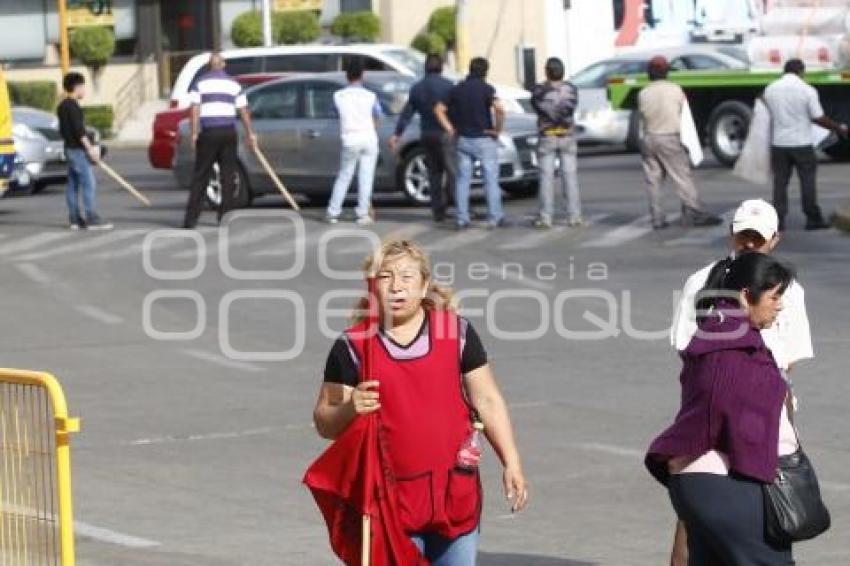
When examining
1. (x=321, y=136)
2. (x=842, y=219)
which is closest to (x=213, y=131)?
(x=321, y=136)

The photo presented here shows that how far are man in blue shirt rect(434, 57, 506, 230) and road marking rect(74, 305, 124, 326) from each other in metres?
5.19

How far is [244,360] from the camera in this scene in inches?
596

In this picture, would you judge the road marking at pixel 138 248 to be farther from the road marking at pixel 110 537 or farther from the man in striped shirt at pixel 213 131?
the road marking at pixel 110 537

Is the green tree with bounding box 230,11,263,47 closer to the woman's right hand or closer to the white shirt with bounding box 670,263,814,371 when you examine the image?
the white shirt with bounding box 670,263,814,371

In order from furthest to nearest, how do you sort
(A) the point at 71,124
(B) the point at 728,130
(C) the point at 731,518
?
1. (B) the point at 728,130
2. (A) the point at 71,124
3. (C) the point at 731,518

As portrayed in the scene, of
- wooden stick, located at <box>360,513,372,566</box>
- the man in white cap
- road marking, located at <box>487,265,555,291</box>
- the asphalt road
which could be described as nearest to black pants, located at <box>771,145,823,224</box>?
the asphalt road

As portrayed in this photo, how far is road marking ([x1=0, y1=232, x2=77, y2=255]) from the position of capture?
72.3 feet

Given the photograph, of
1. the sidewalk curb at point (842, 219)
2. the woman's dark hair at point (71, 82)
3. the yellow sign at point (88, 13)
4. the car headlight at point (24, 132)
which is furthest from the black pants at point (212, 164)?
the yellow sign at point (88, 13)

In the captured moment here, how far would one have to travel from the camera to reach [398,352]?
6562mm

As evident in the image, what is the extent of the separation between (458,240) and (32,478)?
1442 centimetres

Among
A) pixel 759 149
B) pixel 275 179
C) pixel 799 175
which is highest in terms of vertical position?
pixel 759 149

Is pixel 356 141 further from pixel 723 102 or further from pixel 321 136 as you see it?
pixel 723 102

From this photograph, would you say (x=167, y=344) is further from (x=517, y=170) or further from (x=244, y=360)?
(x=517, y=170)

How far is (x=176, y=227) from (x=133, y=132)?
28541 millimetres
